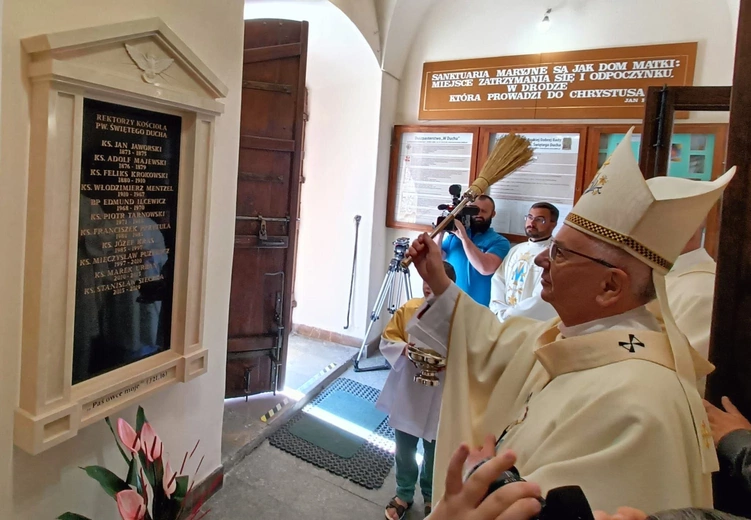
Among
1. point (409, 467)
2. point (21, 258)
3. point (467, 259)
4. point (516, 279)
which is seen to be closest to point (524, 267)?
point (516, 279)

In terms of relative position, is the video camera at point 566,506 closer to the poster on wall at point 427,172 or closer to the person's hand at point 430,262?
the person's hand at point 430,262

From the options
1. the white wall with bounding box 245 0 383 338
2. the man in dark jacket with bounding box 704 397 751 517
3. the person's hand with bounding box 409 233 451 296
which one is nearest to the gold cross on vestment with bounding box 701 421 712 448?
the man in dark jacket with bounding box 704 397 751 517

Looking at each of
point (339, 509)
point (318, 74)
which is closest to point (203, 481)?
point (339, 509)

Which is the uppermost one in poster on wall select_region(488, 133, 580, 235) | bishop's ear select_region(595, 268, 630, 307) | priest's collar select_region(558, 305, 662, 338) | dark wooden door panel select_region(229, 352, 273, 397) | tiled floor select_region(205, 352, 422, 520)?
poster on wall select_region(488, 133, 580, 235)

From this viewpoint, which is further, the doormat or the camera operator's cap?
the doormat

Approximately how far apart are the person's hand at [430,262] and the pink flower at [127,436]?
909 mm

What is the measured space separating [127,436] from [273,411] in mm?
1426

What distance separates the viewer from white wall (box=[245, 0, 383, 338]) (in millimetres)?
3465

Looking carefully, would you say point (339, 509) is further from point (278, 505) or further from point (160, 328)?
point (160, 328)

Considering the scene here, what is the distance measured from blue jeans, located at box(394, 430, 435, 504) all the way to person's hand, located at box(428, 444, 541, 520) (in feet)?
4.73

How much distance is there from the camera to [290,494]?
209 cm

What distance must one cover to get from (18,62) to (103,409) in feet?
3.05

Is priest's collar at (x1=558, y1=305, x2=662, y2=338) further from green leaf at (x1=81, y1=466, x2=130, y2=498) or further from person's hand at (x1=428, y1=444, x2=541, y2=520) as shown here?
green leaf at (x1=81, y1=466, x2=130, y2=498)

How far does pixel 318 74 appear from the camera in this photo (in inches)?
143
